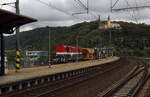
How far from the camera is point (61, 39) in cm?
13938

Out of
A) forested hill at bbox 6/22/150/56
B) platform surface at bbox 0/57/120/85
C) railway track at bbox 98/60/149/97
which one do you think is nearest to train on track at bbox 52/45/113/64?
platform surface at bbox 0/57/120/85

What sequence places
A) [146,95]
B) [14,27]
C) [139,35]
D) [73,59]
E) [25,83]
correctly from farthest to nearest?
[139,35], [73,59], [14,27], [25,83], [146,95]

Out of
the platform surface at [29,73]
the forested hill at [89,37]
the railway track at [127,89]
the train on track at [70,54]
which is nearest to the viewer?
the railway track at [127,89]

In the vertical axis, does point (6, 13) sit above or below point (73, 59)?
above

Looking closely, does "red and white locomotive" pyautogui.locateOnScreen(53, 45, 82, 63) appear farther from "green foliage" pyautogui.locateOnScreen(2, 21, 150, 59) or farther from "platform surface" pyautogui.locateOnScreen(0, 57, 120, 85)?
"green foliage" pyautogui.locateOnScreen(2, 21, 150, 59)

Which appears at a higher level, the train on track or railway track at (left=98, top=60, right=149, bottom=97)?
the train on track

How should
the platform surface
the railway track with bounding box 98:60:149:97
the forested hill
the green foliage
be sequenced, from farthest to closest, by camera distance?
the forested hill
the green foliage
the platform surface
the railway track with bounding box 98:60:149:97

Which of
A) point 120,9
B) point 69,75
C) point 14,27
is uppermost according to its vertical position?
point 120,9

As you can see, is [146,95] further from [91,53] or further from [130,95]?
[91,53]

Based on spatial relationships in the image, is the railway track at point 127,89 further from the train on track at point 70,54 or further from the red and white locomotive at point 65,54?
the red and white locomotive at point 65,54

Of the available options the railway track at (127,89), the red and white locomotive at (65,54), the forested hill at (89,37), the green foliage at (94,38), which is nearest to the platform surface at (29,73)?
the railway track at (127,89)

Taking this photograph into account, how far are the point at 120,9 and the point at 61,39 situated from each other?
335ft

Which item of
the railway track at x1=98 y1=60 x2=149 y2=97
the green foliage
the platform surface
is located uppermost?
the green foliage

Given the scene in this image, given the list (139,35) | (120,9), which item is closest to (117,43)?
(139,35)
